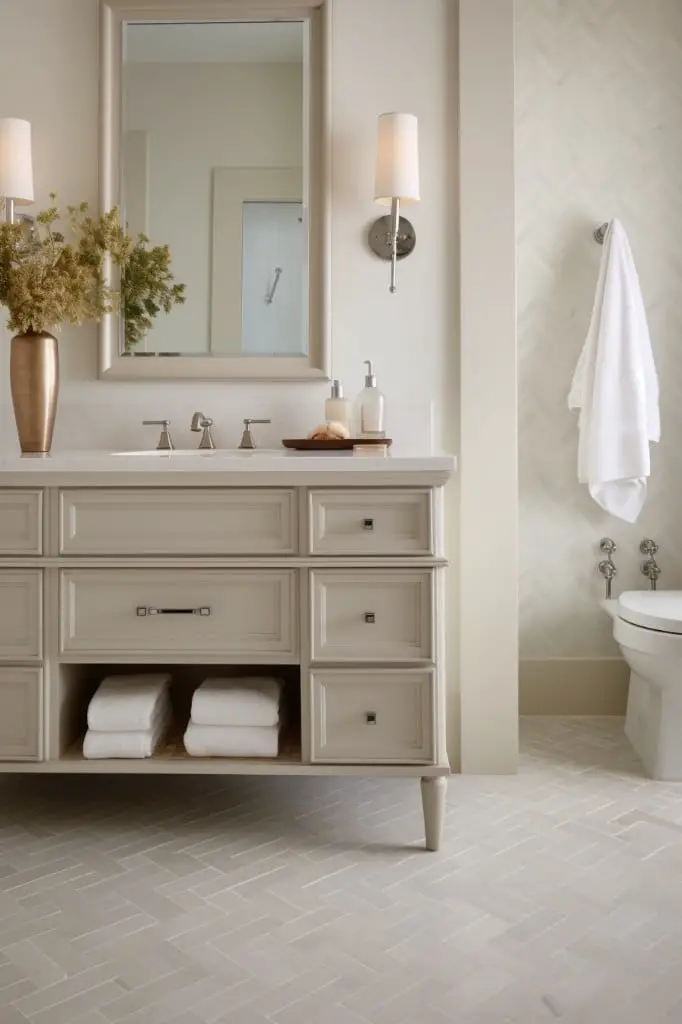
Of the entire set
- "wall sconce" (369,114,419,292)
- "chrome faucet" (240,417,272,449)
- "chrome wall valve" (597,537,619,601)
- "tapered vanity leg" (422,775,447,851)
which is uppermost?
"wall sconce" (369,114,419,292)

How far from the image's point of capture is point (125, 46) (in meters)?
2.64

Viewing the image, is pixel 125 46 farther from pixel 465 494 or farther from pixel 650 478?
A: pixel 650 478

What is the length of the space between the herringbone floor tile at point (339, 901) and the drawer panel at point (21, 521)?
67cm

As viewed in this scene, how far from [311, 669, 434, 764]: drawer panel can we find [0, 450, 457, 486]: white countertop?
421mm

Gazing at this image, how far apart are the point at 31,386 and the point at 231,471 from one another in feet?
1.91

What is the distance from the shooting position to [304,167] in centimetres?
264

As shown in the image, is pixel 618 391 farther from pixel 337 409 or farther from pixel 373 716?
pixel 373 716

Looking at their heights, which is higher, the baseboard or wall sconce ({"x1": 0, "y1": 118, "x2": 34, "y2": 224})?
wall sconce ({"x1": 0, "y1": 118, "x2": 34, "y2": 224})

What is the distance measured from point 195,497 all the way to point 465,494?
2.70 ft

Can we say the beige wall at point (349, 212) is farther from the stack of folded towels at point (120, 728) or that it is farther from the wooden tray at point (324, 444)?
the stack of folded towels at point (120, 728)

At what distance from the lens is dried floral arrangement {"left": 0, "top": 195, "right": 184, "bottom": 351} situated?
230cm

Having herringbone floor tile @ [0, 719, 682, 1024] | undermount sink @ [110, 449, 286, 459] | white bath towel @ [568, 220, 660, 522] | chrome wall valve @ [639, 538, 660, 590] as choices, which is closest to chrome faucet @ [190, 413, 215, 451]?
undermount sink @ [110, 449, 286, 459]

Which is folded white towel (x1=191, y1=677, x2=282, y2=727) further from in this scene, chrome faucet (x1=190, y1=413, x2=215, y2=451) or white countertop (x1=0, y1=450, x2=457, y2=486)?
chrome faucet (x1=190, y1=413, x2=215, y2=451)

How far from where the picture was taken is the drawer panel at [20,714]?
2.19 meters
